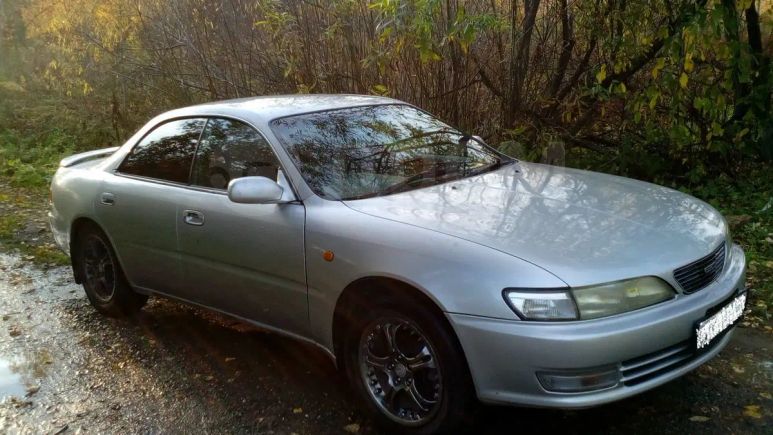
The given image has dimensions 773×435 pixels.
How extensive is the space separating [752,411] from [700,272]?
31.0 inches

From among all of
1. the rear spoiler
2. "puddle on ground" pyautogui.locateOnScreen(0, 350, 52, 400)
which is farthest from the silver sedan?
the rear spoiler

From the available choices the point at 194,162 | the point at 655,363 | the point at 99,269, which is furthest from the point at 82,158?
the point at 655,363

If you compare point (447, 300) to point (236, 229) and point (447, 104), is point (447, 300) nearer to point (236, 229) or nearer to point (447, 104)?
point (236, 229)

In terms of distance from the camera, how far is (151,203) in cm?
448

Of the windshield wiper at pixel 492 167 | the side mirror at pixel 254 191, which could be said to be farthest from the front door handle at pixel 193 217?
the windshield wiper at pixel 492 167

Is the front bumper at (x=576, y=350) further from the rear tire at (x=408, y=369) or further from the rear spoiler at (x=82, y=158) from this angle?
the rear spoiler at (x=82, y=158)

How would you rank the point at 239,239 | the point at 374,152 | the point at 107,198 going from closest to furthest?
→ the point at 239,239 → the point at 374,152 → the point at 107,198

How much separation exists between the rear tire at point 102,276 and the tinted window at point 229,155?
3.81 ft

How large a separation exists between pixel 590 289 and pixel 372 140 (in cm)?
172

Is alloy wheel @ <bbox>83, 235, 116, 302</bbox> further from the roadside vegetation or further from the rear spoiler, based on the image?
the roadside vegetation

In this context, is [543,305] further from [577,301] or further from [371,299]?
[371,299]

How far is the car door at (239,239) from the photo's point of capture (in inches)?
146

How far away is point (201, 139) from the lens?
14.5 feet

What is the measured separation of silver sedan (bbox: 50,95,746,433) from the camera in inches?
113
